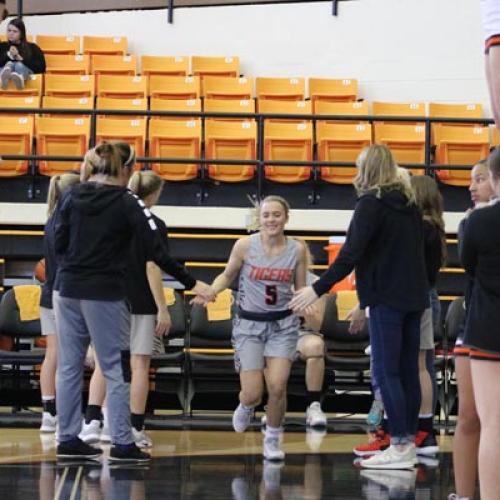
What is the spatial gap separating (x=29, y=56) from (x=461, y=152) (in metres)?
4.81

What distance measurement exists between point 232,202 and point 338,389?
9.69 feet

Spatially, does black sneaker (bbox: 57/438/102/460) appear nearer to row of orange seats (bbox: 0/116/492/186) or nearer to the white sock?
the white sock

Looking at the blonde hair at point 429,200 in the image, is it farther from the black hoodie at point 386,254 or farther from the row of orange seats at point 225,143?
the row of orange seats at point 225,143

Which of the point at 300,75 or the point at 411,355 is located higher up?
the point at 300,75

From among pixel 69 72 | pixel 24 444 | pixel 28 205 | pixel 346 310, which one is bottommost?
pixel 24 444

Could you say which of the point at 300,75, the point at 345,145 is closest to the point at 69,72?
the point at 300,75

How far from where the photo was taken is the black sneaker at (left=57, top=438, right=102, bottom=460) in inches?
232

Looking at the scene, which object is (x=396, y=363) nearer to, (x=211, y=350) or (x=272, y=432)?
(x=272, y=432)

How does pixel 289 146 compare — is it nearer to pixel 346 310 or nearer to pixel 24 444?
pixel 346 310

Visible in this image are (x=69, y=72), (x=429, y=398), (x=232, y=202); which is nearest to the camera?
(x=429, y=398)

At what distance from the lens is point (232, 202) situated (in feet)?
36.0

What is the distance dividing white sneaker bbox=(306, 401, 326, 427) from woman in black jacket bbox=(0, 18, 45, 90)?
622 centimetres

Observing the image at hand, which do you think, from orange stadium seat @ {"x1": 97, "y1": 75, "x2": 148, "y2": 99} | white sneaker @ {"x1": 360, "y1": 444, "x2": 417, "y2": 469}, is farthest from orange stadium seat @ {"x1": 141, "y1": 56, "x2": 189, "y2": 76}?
white sneaker @ {"x1": 360, "y1": 444, "x2": 417, "y2": 469}

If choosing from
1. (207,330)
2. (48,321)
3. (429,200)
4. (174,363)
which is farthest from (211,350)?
(429,200)
